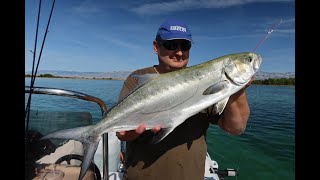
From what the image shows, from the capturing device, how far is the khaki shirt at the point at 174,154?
2.89 meters

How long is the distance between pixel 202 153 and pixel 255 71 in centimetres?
95

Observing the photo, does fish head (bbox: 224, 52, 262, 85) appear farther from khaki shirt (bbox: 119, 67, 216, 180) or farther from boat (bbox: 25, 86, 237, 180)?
boat (bbox: 25, 86, 237, 180)

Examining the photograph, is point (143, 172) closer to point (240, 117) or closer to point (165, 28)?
point (240, 117)

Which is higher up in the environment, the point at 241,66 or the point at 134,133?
the point at 241,66

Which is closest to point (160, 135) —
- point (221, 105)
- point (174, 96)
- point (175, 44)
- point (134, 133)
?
point (134, 133)

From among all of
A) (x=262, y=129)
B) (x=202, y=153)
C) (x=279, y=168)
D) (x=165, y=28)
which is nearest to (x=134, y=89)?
(x=165, y=28)

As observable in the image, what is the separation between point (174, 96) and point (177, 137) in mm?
406

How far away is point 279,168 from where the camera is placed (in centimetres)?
1080

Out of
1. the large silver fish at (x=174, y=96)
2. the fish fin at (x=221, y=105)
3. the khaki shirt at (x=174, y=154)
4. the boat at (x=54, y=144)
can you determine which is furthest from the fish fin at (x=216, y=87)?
the boat at (x=54, y=144)

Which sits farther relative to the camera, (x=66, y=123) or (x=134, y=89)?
(x=66, y=123)

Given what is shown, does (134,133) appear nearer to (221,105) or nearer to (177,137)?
→ (177,137)

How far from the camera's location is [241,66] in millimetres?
2789

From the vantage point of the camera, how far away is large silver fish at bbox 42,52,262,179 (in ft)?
8.93

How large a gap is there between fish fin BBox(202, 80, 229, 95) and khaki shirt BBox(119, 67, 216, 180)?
0.35m
